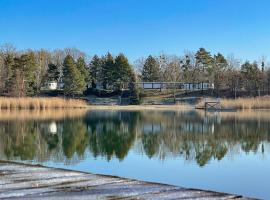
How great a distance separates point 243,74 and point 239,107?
1503 cm

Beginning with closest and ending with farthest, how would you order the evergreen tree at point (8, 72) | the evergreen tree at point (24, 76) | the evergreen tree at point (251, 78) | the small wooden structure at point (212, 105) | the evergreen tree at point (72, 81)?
the small wooden structure at point (212, 105) → the evergreen tree at point (24, 76) → the evergreen tree at point (8, 72) → the evergreen tree at point (251, 78) → the evergreen tree at point (72, 81)

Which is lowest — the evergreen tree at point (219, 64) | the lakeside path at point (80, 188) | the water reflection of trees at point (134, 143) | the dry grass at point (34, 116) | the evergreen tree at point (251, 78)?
the dry grass at point (34, 116)

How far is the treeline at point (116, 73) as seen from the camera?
2159 inches

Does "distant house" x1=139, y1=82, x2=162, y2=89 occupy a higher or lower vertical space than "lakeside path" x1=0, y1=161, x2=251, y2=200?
higher

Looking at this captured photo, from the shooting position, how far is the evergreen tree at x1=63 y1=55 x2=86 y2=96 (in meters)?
56.2

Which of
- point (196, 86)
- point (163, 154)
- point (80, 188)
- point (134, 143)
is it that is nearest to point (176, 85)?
point (196, 86)

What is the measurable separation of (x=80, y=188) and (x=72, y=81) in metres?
50.9

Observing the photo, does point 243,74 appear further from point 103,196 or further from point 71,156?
point 103,196

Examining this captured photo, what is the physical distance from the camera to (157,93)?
201 ft

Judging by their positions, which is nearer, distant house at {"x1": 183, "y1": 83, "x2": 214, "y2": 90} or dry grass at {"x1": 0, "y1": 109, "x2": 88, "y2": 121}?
dry grass at {"x1": 0, "y1": 109, "x2": 88, "y2": 121}

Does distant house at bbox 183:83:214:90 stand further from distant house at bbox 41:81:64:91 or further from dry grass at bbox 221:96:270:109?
dry grass at bbox 221:96:270:109

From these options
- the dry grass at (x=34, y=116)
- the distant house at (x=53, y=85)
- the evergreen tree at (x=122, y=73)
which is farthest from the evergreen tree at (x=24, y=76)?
the dry grass at (x=34, y=116)

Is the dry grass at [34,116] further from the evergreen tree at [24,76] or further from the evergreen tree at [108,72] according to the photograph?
the evergreen tree at [108,72]

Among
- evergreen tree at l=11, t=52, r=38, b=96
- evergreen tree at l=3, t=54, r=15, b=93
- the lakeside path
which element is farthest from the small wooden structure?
the lakeside path
